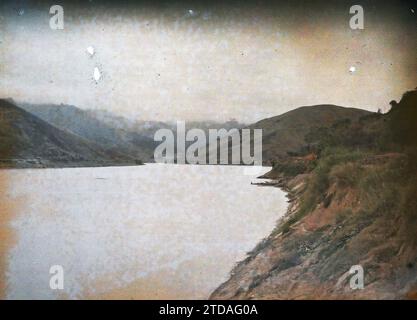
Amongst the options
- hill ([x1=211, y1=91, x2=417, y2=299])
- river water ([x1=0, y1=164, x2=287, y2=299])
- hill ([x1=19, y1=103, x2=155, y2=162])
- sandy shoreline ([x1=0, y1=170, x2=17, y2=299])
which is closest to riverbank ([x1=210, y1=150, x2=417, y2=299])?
hill ([x1=211, y1=91, x2=417, y2=299])

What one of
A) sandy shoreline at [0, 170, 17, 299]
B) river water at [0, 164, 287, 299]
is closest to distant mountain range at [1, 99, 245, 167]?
river water at [0, 164, 287, 299]

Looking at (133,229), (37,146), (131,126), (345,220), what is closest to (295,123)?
(345,220)

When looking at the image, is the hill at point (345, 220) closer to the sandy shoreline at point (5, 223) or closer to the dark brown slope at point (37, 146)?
the dark brown slope at point (37, 146)

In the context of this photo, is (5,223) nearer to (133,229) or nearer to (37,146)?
(37,146)

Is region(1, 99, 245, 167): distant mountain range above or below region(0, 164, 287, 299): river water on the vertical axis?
above

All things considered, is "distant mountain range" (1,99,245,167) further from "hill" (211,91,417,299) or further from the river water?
"hill" (211,91,417,299)

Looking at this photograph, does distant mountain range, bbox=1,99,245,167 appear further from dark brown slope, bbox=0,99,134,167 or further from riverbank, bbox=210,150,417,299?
riverbank, bbox=210,150,417,299

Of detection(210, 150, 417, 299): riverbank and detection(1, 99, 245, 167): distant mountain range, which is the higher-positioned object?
detection(1, 99, 245, 167): distant mountain range

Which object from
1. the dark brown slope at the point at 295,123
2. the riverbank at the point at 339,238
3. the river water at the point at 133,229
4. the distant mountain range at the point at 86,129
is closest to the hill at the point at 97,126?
the distant mountain range at the point at 86,129
